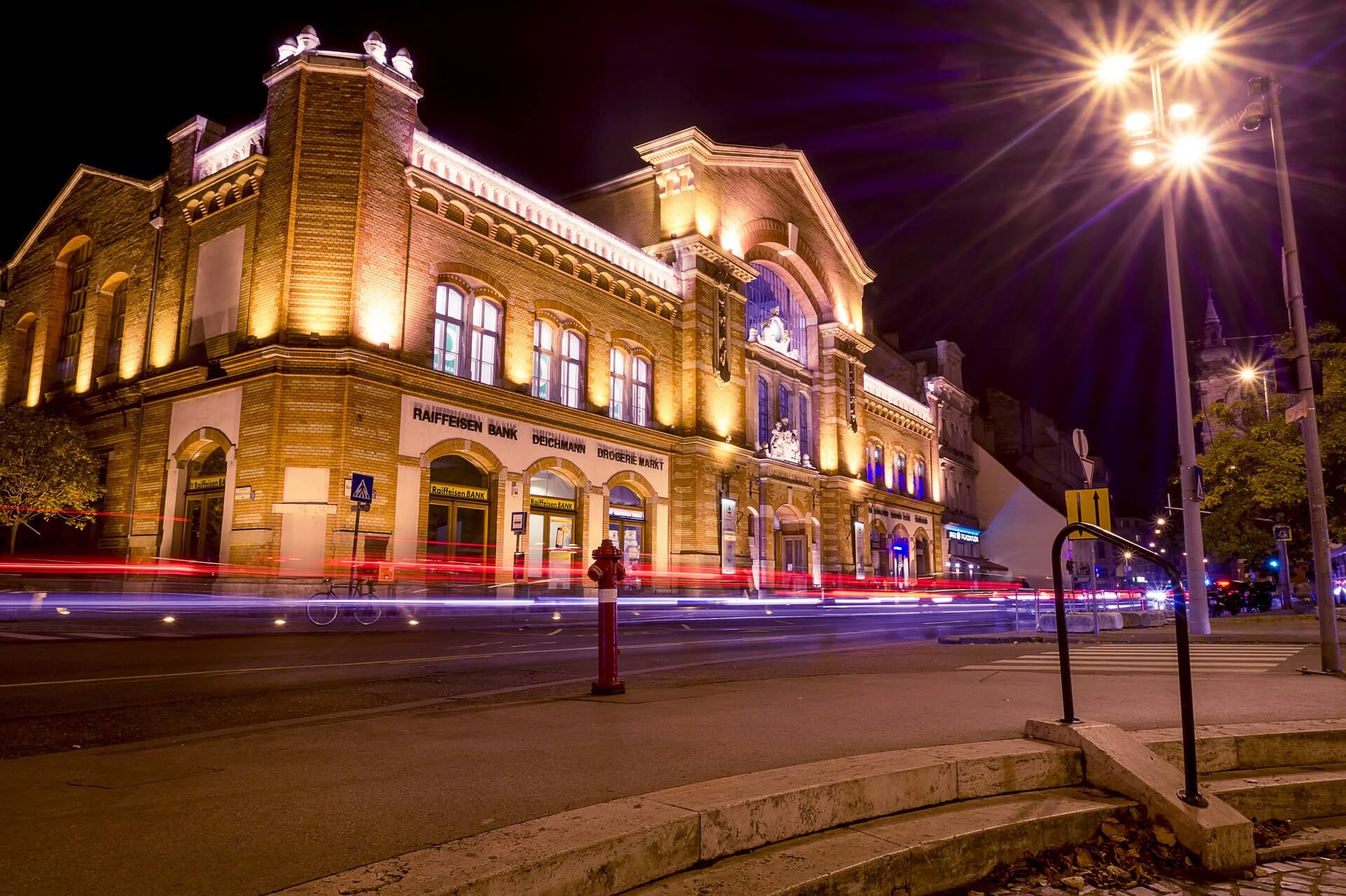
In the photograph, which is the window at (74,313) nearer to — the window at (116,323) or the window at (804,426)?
the window at (116,323)

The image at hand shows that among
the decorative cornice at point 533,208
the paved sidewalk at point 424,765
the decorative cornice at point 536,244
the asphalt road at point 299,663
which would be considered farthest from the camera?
the decorative cornice at point 533,208

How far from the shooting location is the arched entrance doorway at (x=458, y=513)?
22516 mm

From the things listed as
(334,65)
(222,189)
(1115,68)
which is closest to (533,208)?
(334,65)

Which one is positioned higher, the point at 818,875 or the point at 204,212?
the point at 204,212

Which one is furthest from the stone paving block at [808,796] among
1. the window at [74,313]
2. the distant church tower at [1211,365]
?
Answer: the distant church tower at [1211,365]

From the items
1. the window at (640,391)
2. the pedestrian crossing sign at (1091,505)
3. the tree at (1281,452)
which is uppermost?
the window at (640,391)

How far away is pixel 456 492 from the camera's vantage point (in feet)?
76.1

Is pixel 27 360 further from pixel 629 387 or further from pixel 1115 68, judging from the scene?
pixel 1115 68

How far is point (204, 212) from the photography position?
958 inches

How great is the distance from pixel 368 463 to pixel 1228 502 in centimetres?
2502

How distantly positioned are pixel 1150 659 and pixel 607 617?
25.9 ft

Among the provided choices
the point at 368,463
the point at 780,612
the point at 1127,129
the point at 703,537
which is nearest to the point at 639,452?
the point at 703,537

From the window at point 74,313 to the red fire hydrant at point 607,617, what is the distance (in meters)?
29.0

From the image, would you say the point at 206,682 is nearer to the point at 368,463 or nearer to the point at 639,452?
the point at 368,463
